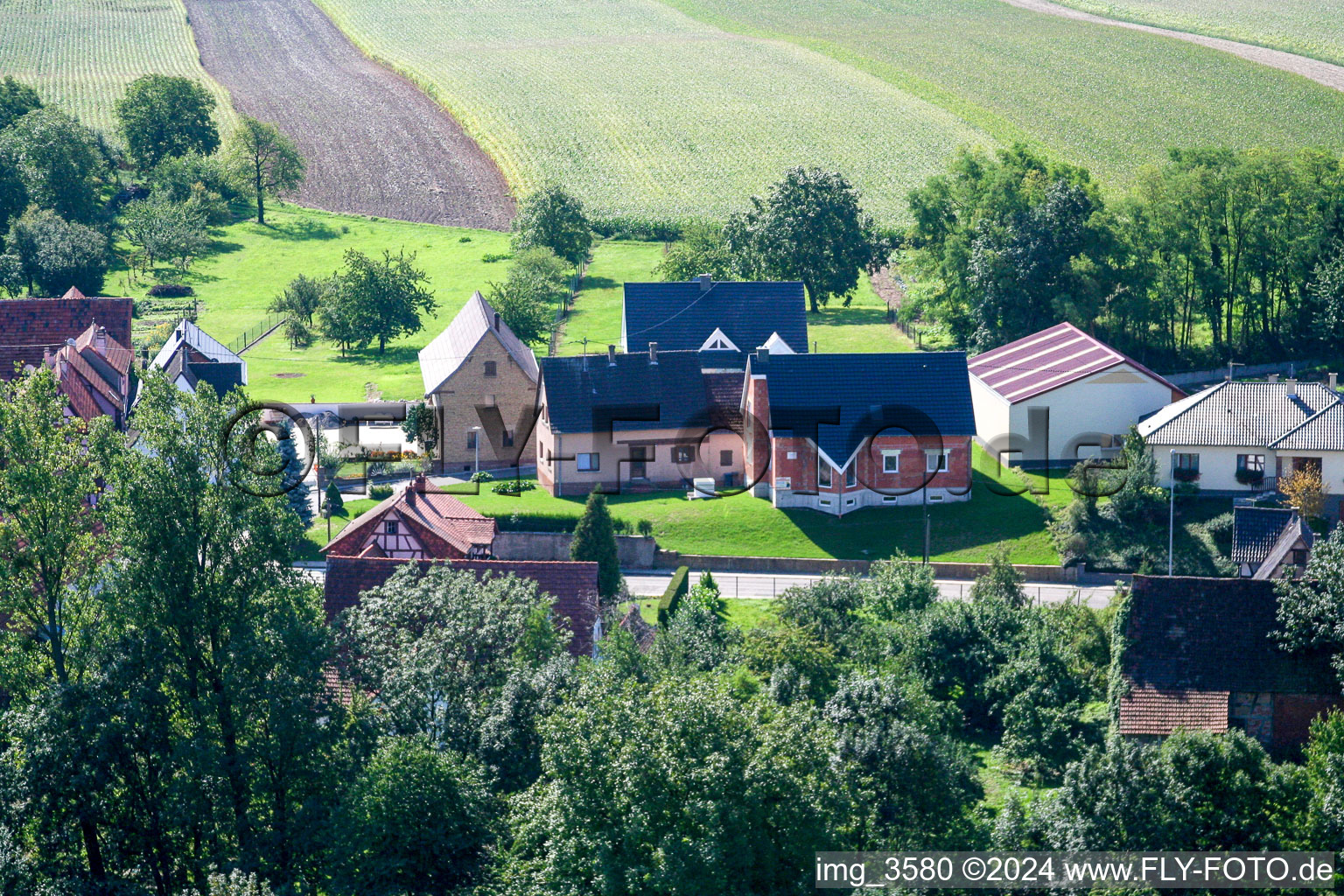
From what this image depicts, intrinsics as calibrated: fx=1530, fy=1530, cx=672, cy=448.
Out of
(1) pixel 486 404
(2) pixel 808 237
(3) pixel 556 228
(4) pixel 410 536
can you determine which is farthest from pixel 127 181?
(4) pixel 410 536

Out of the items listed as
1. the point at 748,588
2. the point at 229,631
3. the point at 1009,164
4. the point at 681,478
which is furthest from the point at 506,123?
the point at 229,631

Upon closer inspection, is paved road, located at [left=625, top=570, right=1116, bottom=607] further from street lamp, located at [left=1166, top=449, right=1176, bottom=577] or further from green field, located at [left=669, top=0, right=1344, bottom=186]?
green field, located at [left=669, top=0, right=1344, bottom=186]

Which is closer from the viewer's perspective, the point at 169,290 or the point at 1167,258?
the point at 1167,258

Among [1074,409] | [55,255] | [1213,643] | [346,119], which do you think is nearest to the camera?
[1213,643]

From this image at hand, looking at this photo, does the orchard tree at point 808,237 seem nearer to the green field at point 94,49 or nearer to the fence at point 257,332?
the fence at point 257,332

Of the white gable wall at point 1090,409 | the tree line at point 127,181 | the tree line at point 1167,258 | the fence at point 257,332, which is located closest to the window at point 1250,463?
the white gable wall at point 1090,409

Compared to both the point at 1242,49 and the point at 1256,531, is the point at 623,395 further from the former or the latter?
the point at 1242,49
